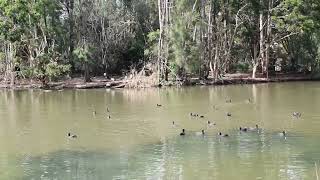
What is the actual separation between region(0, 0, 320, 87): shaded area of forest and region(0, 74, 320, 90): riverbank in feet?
1.09

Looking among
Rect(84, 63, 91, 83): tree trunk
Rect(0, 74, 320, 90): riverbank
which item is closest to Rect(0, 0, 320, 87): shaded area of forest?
Rect(84, 63, 91, 83): tree trunk

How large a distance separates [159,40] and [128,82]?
4.21 metres

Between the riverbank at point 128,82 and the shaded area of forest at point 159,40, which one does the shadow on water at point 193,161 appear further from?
the shaded area of forest at point 159,40

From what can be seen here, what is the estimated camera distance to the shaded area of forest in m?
45.8

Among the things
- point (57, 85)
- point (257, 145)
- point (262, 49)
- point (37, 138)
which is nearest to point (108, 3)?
point (57, 85)

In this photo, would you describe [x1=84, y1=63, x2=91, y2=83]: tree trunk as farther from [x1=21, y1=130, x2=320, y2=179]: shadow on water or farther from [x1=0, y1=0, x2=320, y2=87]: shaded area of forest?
[x1=21, y1=130, x2=320, y2=179]: shadow on water

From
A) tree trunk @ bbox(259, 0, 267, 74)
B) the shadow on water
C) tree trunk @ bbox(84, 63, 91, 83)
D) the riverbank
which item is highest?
tree trunk @ bbox(259, 0, 267, 74)

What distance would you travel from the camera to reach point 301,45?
51469 millimetres

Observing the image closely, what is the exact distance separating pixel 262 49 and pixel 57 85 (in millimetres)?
17548

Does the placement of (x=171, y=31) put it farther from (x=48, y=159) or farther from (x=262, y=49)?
(x=48, y=159)

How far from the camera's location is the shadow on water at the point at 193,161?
1606cm

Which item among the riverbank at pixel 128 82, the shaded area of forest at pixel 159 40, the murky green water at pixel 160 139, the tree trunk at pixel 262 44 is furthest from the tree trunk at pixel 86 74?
the tree trunk at pixel 262 44

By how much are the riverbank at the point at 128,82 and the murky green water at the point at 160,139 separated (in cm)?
784

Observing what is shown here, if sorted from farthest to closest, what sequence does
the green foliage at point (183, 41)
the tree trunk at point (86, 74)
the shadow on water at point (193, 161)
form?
the tree trunk at point (86, 74) < the green foliage at point (183, 41) < the shadow on water at point (193, 161)
